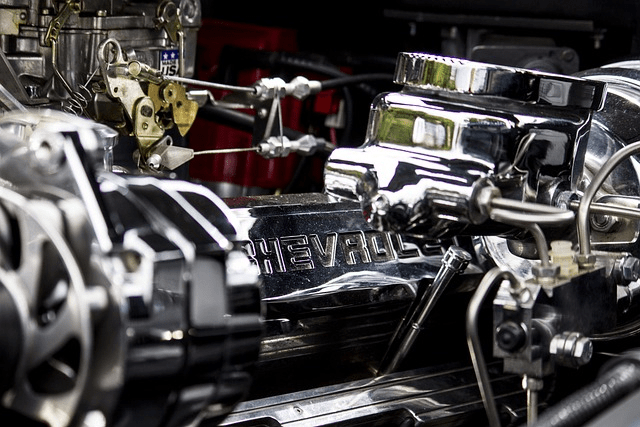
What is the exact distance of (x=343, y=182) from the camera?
123 centimetres

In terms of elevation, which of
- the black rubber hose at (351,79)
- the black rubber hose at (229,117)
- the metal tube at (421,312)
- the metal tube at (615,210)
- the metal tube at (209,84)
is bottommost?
the metal tube at (421,312)

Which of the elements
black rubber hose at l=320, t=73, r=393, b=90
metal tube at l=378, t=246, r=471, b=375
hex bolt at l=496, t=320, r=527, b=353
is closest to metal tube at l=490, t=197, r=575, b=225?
hex bolt at l=496, t=320, r=527, b=353

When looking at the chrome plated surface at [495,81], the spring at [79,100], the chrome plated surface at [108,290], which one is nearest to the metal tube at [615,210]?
the chrome plated surface at [495,81]

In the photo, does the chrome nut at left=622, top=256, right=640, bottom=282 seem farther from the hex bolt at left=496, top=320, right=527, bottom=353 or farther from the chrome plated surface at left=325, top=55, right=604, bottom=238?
the hex bolt at left=496, top=320, right=527, bottom=353

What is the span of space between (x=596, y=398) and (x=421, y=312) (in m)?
0.43

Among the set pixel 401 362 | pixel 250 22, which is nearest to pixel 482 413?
pixel 401 362

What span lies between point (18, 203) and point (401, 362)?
730 mm

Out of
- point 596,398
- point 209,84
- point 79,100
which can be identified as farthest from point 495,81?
point 79,100

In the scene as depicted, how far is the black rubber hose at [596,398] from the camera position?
3.19 ft

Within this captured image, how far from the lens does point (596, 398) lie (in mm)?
1005

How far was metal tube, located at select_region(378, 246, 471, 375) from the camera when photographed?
1390 mm

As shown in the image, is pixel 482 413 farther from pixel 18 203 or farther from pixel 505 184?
pixel 18 203

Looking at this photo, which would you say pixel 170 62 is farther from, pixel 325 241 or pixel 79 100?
pixel 325 241

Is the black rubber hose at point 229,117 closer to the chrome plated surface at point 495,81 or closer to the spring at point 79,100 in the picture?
the spring at point 79,100
